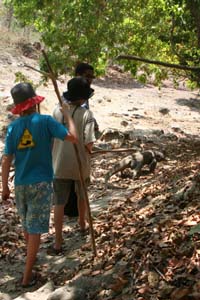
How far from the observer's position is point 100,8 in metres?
10.1

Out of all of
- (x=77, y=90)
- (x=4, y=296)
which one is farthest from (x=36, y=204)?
(x=77, y=90)

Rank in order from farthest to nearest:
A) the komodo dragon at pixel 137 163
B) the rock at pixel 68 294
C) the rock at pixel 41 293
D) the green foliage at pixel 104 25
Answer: the green foliage at pixel 104 25 < the komodo dragon at pixel 137 163 < the rock at pixel 41 293 < the rock at pixel 68 294

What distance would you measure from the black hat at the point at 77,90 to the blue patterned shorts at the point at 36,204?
3.52 feet

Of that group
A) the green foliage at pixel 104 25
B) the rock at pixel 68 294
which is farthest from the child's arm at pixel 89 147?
the green foliage at pixel 104 25

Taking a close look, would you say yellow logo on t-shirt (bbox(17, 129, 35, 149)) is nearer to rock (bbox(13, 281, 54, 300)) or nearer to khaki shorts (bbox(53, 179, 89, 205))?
khaki shorts (bbox(53, 179, 89, 205))

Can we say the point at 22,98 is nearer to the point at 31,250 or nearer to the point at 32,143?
the point at 32,143

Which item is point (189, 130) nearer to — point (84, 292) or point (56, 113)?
point (56, 113)

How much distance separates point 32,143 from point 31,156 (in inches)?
4.6

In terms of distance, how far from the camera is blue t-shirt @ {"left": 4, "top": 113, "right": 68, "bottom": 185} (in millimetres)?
4238

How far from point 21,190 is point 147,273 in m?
1.37

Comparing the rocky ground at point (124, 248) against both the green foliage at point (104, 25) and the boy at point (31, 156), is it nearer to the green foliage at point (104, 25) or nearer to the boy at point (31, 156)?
the boy at point (31, 156)

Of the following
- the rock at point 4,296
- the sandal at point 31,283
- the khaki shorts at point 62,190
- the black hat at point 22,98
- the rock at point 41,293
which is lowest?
the rock at point 4,296

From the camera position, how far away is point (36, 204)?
14.3ft

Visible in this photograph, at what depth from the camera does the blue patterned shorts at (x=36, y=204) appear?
A: 4.35 m
